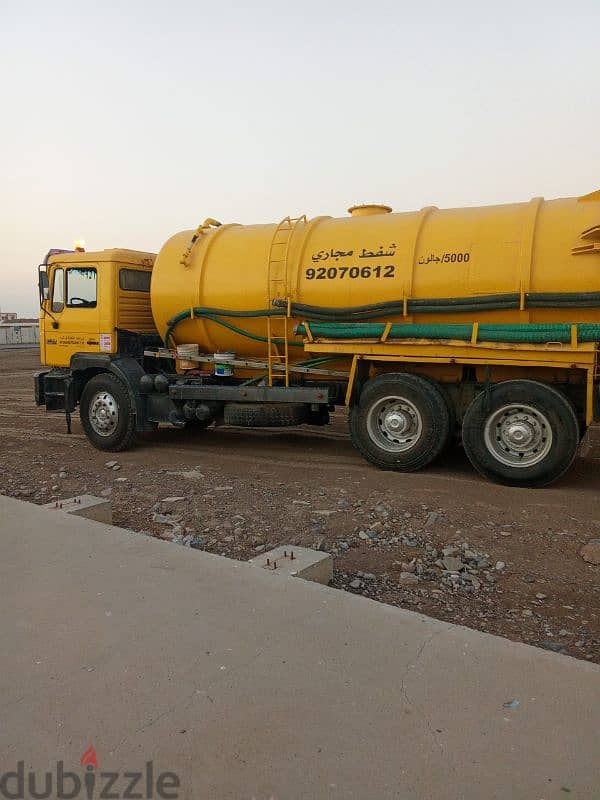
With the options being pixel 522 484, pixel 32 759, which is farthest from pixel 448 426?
pixel 32 759

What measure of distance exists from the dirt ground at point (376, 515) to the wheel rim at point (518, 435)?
38 cm

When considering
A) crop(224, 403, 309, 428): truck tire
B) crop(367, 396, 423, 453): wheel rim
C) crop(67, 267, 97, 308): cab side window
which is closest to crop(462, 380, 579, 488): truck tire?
crop(367, 396, 423, 453): wheel rim

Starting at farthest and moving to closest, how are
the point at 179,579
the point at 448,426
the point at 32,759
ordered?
the point at 448,426
the point at 179,579
the point at 32,759

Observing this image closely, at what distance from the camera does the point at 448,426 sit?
716 centimetres

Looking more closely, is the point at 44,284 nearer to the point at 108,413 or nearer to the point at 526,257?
the point at 108,413

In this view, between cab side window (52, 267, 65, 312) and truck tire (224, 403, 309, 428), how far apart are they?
3224 millimetres

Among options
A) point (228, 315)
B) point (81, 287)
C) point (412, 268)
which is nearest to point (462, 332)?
point (412, 268)

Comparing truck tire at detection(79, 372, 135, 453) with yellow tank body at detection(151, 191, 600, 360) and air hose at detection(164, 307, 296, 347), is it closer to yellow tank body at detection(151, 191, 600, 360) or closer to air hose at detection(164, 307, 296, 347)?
yellow tank body at detection(151, 191, 600, 360)

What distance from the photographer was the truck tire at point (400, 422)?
715 centimetres

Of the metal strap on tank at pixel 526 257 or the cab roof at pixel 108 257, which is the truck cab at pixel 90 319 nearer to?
the cab roof at pixel 108 257

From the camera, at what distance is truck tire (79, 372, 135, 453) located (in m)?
8.98

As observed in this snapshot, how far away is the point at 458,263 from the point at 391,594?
4.15m

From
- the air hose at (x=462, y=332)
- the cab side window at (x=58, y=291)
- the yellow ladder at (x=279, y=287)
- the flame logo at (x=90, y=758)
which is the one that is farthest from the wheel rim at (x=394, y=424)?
the flame logo at (x=90, y=758)

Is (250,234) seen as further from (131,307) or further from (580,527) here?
(580,527)
